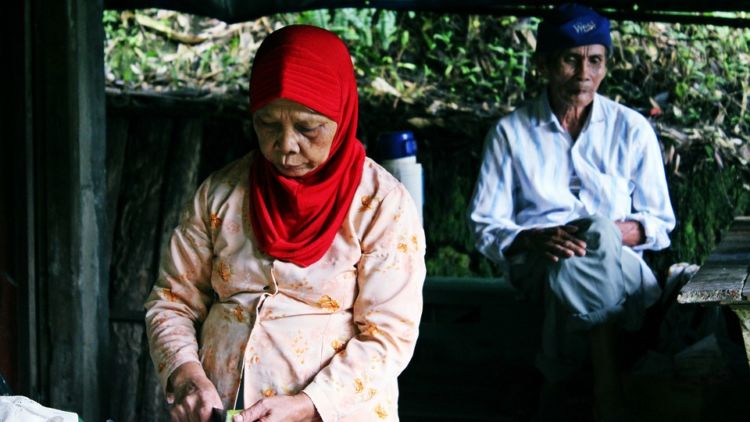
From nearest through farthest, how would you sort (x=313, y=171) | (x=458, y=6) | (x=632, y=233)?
→ (x=313, y=171), (x=632, y=233), (x=458, y=6)

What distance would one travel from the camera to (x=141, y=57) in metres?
6.92

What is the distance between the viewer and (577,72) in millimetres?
4812

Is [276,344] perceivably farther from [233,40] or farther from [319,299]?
[233,40]

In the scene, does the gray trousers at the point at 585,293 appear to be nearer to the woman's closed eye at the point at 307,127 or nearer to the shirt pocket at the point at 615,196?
the shirt pocket at the point at 615,196

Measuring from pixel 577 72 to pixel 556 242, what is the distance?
31.1 inches

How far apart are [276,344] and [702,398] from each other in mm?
2116

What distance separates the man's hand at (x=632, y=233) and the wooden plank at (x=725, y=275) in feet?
1.17

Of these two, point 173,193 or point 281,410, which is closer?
point 281,410

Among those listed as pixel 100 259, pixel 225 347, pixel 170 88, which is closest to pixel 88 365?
pixel 100 259

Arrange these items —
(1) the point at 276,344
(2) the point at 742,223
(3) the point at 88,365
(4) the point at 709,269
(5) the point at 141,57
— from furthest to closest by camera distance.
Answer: (5) the point at 141,57, (2) the point at 742,223, (3) the point at 88,365, (4) the point at 709,269, (1) the point at 276,344

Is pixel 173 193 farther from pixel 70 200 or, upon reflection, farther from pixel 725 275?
pixel 725 275

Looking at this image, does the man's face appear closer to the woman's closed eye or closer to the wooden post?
the wooden post

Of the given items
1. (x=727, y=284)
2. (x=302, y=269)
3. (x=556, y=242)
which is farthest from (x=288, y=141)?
(x=556, y=242)

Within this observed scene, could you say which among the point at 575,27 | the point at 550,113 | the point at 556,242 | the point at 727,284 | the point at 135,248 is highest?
the point at 575,27
